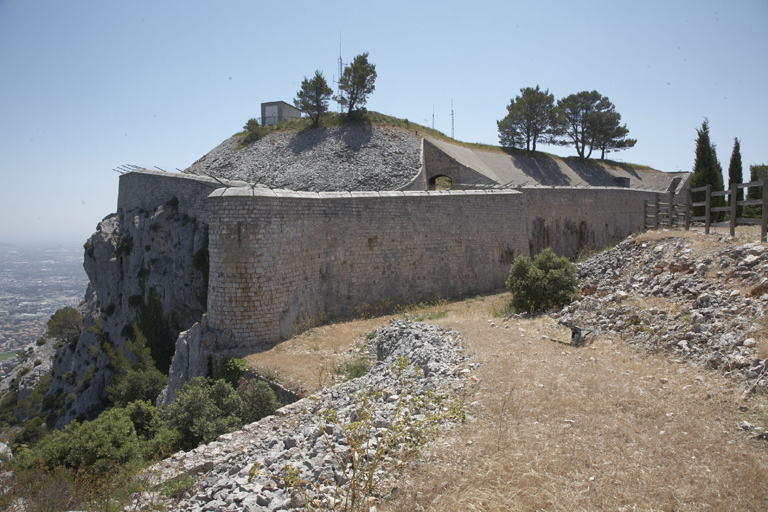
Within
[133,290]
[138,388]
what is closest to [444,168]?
[133,290]

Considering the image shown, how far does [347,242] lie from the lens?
13508 mm

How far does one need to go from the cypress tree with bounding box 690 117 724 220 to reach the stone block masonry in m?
18.1

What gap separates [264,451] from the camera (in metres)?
5.56

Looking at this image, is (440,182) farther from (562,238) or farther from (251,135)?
(251,135)

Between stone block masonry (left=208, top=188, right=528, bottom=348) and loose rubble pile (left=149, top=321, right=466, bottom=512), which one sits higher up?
stone block masonry (left=208, top=188, right=528, bottom=348)

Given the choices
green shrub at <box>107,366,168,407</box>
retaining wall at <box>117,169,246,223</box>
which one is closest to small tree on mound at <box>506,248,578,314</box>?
green shrub at <box>107,366,168,407</box>

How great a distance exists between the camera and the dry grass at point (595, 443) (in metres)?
3.82

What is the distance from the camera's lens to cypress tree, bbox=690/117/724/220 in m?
27.9

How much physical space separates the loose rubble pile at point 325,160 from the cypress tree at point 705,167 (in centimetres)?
1867

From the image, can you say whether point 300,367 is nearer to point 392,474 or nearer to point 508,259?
point 392,474

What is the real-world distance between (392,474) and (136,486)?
318cm

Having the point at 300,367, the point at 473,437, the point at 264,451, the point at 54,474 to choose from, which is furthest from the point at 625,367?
the point at 54,474

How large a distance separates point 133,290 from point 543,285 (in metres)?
17.8

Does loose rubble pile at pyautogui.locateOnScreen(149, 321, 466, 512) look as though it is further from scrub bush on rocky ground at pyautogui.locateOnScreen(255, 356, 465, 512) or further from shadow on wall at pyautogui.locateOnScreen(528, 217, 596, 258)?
shadow on wall at pyautogui.locateOnScreen(528, 217, 596, 258)
